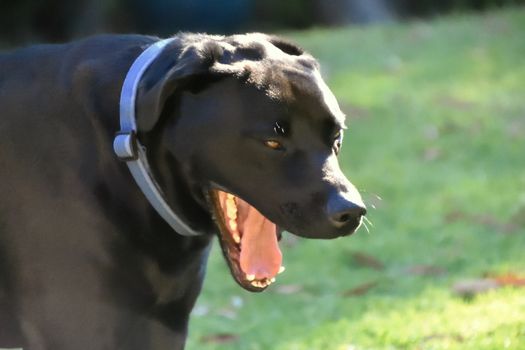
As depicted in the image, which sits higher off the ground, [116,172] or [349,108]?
[116,172]

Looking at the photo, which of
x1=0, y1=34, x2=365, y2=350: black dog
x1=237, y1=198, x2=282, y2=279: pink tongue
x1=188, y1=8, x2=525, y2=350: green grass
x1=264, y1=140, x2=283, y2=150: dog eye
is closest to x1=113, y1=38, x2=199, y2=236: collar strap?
x1=0, y1=34, x2=365, y2=350: black dog

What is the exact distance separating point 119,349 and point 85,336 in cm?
10

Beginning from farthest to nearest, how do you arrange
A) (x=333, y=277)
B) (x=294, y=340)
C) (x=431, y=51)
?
(x=431, y=51), (x=333, y=277), (x=294, y=340)

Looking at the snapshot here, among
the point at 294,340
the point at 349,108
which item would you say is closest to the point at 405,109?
the point at 349,108

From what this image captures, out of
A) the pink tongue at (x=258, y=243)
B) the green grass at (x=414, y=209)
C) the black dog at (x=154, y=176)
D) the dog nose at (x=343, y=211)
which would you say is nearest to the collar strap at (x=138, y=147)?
the black dog at (x=154, y=176)

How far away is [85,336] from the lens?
2936mm

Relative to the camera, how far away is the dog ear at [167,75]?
2.84 m

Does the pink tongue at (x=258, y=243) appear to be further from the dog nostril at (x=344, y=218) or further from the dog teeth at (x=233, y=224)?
the dog nostril at (x=344, y=218)

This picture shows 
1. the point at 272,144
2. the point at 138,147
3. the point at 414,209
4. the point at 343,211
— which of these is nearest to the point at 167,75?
the point at 138,147

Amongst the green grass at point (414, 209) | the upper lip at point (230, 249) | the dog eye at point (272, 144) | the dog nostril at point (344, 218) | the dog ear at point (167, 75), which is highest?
the dog ear at point (167, 75)

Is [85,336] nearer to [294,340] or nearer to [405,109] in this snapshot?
[294,340]

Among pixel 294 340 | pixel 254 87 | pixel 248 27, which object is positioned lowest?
pixel 248 27

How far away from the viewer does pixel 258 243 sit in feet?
9.98

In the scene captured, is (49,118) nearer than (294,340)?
Yes
